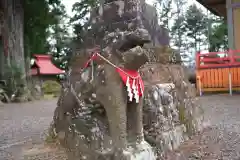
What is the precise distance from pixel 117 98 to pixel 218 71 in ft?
29.0

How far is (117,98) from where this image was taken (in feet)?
8.11

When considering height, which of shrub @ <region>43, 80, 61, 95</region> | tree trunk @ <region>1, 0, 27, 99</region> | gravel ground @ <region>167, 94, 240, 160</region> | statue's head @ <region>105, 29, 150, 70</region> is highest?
tree trunk @ <region>1, 0, 27, 99</region>

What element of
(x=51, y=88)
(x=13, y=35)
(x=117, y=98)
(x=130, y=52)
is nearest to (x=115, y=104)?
(x=117, y=98)

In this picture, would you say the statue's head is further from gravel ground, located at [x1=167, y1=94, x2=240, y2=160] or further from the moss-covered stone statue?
gravel ground, located at [x1=167, y1=94, x2=240, y2=160]

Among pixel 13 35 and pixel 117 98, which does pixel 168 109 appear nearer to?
pixel 117 98

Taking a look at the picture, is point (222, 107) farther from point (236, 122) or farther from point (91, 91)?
point (91, 91)

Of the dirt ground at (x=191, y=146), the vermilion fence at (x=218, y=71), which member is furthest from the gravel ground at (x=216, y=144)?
the vermilion fence at (x=218, y=71)

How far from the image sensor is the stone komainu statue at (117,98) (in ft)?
8.23

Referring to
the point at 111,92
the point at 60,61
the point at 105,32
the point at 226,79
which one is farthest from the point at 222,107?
the point at 60,61

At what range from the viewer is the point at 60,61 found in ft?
107

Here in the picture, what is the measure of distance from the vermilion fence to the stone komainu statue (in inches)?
275

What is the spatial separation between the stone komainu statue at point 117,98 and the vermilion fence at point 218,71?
6983 millimetres

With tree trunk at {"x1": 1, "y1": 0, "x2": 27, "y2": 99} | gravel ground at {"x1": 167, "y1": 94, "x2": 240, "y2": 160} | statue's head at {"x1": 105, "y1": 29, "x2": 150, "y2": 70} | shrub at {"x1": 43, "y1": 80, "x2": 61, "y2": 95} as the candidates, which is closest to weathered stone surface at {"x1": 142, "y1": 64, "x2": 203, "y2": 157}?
gravel ground at {"x1": 167, "y1": 94, "x2": 240, "y2": 160}

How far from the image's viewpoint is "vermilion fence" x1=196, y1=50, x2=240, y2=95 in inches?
408
